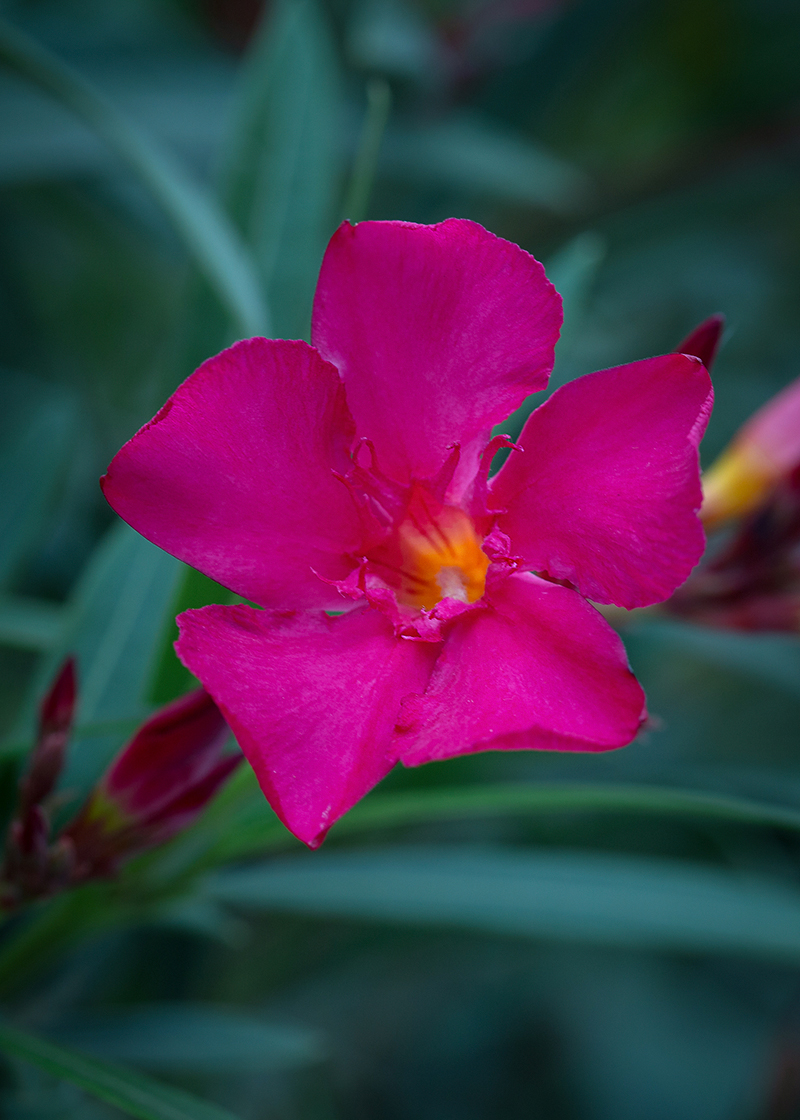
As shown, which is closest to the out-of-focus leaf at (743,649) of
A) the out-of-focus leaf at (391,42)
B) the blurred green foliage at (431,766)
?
the blurred green foliage at (431,766)

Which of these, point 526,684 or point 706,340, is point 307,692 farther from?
point 706,340

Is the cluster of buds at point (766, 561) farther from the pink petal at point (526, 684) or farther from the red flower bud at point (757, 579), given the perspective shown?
the pink petal at point (526, 684)

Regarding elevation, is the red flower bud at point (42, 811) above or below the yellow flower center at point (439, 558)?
below

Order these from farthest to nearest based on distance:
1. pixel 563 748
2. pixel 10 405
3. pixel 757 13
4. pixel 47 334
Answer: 1. pixel 757 13
2. pixel 47 334
3. pixel 10 405
4. pixel 563 748

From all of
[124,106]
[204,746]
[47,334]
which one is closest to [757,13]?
[124,106]

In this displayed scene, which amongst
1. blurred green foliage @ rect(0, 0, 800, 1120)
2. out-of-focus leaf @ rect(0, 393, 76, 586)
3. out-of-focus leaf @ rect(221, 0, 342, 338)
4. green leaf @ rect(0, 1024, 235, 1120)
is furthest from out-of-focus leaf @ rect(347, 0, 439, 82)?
green leaf @ rect(0, 1024, 235, 1120)

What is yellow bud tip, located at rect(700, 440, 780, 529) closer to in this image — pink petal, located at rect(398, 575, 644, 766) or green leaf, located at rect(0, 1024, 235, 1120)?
pink petal, located at rect(398, 575, 644, 766)

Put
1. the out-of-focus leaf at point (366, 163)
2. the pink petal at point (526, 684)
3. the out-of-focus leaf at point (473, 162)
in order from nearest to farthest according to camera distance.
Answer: the pink petal at point (526, 684) < the out-of-focus leaf at point (366, 163) < the out-of-focus leaf at point (473, 162)

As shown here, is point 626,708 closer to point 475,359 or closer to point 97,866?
point 475,359
